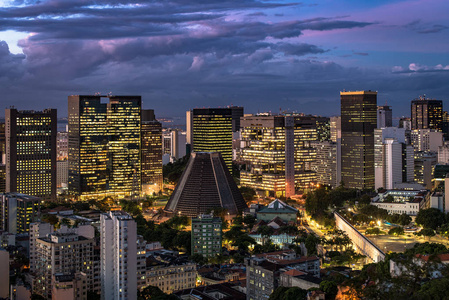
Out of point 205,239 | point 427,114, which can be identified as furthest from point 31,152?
point 427,114

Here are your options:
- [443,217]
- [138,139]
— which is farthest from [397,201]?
[138,139]

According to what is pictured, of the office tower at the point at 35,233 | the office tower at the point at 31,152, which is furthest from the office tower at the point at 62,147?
the office tower at the point at 35,233

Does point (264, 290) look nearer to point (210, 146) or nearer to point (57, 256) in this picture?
point (57, 256)

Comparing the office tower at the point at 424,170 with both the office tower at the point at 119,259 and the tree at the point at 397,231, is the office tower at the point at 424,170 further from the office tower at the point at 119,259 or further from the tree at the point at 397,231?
the office tower at the point at 119,259

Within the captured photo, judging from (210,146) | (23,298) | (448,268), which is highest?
(210,146)

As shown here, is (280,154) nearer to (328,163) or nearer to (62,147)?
(328,163)

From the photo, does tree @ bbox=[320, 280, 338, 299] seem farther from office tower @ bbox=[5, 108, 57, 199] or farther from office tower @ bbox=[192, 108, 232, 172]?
office tower @ bbox=[192, 108, 232, 172]
